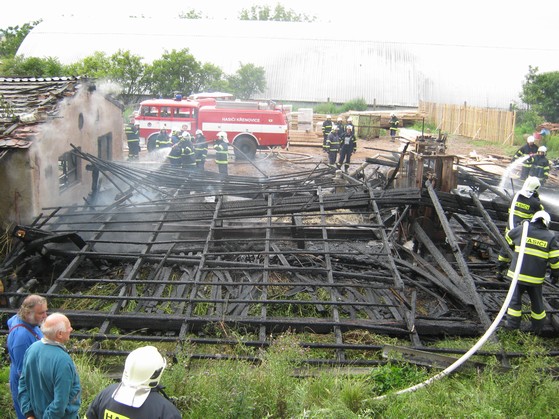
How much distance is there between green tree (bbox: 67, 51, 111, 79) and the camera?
2764cm

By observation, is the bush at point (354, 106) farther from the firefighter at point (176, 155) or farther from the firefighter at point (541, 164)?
the firefighter at point (541, 164)

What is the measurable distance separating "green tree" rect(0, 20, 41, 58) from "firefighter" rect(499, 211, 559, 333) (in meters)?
40.8

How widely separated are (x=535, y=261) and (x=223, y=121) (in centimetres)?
1545

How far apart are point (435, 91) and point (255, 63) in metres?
12.7

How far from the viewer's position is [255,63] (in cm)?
3697

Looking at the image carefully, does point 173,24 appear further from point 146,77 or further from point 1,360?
point 1,360

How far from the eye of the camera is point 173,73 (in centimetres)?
3086

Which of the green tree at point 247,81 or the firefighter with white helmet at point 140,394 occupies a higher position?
the green tree at point 247,81

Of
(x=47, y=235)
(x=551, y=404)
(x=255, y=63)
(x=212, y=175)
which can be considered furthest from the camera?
(x=255, y=63)

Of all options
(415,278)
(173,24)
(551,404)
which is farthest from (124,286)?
(173,24)

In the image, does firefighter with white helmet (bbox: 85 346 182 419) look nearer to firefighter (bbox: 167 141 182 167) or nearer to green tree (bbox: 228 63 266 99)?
firefighter (bbox: 167 141 182 167)

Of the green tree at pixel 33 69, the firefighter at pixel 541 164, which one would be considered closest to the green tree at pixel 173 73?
the green tree at pixel 33 69

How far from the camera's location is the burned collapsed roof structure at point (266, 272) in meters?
6.49

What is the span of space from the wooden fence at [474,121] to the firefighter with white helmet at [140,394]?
82.6 ft
